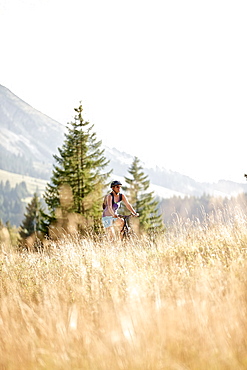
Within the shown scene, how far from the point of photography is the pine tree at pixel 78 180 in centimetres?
2694

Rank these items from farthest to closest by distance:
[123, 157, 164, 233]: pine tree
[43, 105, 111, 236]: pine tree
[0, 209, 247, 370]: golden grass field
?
[123, 157, 164, 233]: pine tree < [43, 105, 111, 236]: pine tree < [0, 209, 247, 370]: golden grass field

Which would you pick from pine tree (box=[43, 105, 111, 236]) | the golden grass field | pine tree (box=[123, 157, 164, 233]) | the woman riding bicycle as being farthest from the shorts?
pine tree (box=[123, 157, 164, 233])

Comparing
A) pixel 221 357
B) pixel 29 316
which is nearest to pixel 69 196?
pixel 29 316

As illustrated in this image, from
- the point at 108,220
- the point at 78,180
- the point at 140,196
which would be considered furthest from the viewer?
the point at 140,196

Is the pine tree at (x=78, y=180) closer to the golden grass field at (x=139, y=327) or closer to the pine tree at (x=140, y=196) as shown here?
the pine tree at (x=140, y=196)

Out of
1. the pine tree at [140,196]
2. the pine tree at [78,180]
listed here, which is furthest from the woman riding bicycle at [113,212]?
the pine tree at [140,196]

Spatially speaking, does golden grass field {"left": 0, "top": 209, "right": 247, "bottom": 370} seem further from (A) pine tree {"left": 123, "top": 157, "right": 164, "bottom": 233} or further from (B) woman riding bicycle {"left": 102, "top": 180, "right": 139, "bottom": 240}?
(A) pine tree {"left": 123, "top": 157, "right": 164, "bottom": 233}

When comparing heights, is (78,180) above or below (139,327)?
above

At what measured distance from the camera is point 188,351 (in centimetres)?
280

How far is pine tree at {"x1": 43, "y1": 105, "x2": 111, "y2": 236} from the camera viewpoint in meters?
26.9

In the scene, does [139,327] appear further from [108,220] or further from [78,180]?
[78,180]

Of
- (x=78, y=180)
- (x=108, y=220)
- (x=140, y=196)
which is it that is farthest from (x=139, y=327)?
(x=140, y=196)

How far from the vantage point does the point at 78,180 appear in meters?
27.6

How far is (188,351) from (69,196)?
24.6 metres
